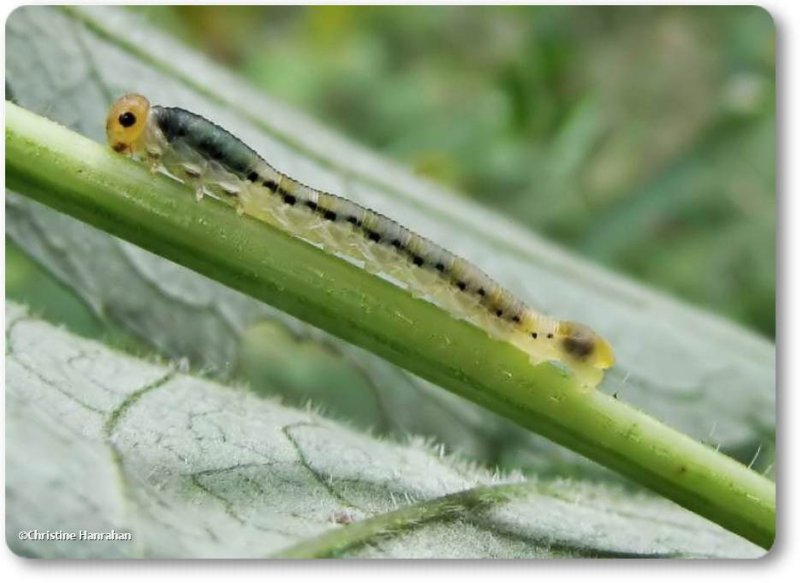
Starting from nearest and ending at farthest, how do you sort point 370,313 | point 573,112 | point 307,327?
point 370,313 → point 307,327 → point 573,112

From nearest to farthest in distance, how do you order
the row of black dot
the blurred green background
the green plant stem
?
1. the green plant stem
2. the row of black dot
3. the blurred green background

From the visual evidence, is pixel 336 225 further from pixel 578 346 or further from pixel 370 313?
pixel 578 346

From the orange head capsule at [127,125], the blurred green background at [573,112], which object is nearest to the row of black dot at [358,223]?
the orange head capsule at [127,125]

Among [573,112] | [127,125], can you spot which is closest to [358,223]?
[127,125]

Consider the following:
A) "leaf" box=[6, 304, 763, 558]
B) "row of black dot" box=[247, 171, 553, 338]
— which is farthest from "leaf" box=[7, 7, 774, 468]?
"row of black dot" box=[247, 171, 553, 338]

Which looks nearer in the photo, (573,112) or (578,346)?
(578,346)

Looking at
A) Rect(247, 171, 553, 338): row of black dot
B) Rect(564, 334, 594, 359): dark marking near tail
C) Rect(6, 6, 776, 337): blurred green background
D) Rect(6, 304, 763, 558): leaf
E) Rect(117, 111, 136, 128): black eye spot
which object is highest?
Rect(6, 6, 776, 337): blurred green background

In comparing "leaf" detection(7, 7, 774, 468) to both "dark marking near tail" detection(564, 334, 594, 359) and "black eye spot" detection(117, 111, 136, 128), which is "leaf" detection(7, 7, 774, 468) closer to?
"dark marking near tail" detection(564, 334, 594, 359)

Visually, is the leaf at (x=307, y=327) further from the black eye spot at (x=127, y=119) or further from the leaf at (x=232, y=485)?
the black eye spot at (x=127, y=119)
